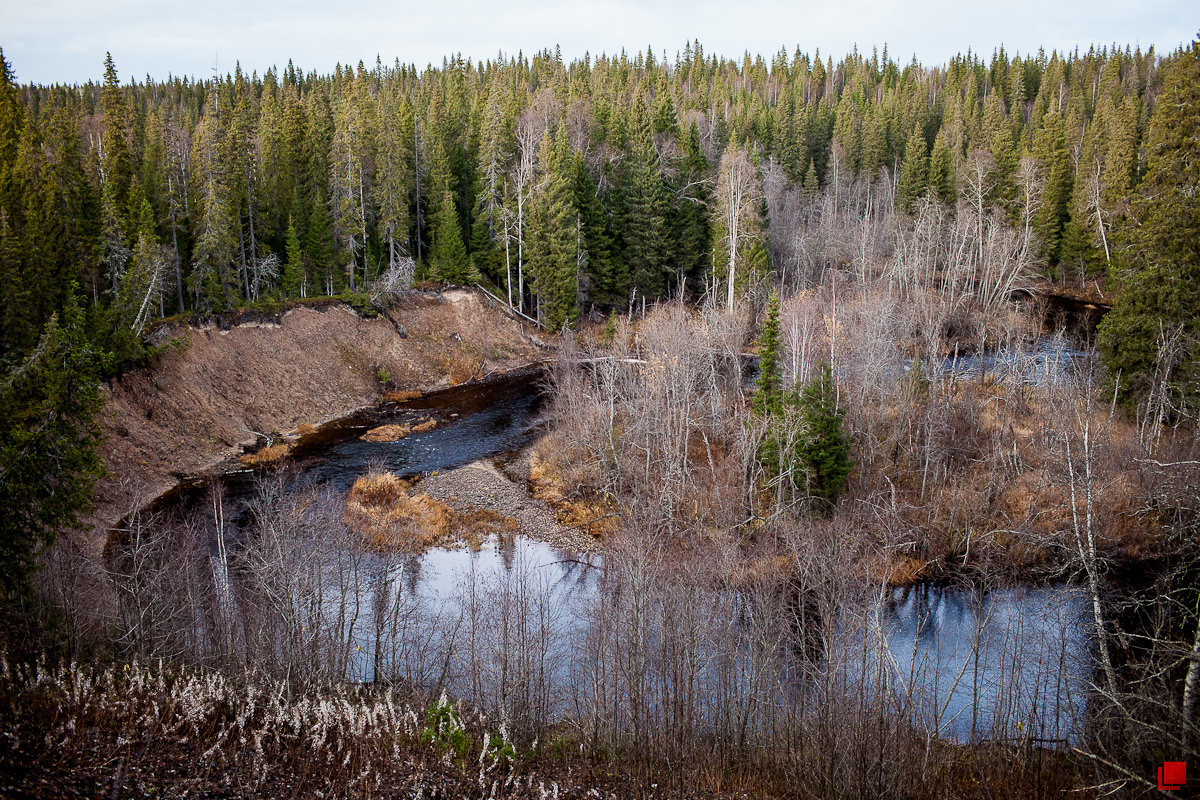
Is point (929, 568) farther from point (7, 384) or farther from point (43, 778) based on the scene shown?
point (7, 384)

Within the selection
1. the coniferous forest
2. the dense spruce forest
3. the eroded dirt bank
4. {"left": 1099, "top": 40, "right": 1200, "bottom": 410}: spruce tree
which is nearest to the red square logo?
the coniferous forest

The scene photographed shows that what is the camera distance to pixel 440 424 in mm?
42562

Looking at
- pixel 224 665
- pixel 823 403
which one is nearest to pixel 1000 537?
pixel 823 403

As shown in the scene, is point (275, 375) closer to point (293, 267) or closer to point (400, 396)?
point (400, 396)

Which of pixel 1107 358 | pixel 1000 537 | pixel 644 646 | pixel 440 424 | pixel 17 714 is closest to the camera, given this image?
pixel 17 714

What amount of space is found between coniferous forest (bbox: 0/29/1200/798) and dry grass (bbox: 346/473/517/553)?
82 centimetres

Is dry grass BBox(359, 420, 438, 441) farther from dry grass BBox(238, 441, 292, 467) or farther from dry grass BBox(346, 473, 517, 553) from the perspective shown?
dry grass BBox(346, 473, 517, 553)

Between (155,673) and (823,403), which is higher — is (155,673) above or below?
below

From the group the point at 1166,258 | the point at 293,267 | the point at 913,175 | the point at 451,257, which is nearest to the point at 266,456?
the point at 293,267

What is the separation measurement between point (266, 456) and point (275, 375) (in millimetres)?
8865

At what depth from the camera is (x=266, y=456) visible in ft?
121

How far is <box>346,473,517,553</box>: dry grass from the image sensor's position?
2786 centimetres

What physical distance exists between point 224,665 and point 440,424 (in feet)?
82.5

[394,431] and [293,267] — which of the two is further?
[293,267]
